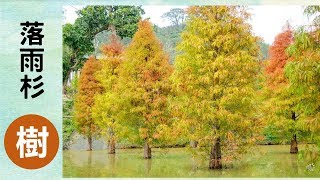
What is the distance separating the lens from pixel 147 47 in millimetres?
11047

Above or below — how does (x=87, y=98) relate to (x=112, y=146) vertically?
above

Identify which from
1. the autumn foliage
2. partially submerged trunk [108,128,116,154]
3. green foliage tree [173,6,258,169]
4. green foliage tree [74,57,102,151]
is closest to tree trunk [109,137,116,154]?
partially submerged trunk [108,128,116,154]

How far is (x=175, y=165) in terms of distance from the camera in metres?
9.90

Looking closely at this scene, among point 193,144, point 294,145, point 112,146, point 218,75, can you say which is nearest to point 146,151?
point 112,146

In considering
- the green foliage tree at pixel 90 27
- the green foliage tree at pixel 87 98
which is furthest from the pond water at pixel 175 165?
the green foliage tree at pixel 90 27

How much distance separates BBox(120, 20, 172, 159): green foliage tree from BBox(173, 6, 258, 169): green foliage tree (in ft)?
3.48

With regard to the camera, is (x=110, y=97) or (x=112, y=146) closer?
(x=110, y=97)

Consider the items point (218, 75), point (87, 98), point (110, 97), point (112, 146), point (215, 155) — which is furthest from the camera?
point (87, 98)

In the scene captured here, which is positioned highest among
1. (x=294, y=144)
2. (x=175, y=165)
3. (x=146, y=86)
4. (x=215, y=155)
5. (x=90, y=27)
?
(x=90, y=27)

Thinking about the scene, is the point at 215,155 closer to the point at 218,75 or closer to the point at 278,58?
the point at 218,75

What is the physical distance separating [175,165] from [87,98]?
9.33 ft

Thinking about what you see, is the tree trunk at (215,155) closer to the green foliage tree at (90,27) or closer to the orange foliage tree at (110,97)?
the orange foliage tree at (110,97)

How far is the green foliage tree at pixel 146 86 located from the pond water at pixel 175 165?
0.42 meters

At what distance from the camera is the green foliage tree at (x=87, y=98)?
11227 mm
